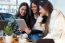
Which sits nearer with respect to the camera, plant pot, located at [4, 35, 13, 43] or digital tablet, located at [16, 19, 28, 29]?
plant pot, located at [4, 35, 13, 43]

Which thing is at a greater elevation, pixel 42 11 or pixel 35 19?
pixel 42 11

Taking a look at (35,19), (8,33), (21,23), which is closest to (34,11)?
(35,19)

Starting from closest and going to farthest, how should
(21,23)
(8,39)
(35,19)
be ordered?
(8,39) → (21,23) → (35,19)

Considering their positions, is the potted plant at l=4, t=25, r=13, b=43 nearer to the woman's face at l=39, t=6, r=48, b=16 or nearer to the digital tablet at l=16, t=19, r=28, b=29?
the digital tablet at l=16, t=19, r=28, b=29

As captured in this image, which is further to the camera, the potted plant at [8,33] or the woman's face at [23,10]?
the woman's face at [23,10]

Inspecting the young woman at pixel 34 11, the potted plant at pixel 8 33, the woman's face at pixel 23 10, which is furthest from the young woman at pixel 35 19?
the potted plant at pixel 8 33

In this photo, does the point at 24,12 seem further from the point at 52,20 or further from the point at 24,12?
the point at 52,20

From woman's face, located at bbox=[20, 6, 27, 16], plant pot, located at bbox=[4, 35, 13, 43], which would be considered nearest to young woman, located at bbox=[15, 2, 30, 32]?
woman's face, located at bbox=[20, 6, 27, 16]

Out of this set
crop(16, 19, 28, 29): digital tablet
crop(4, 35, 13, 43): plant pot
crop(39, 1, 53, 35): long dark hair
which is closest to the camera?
crop(4, 35, 13, 43): plant pot

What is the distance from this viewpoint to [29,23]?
2.60 metres

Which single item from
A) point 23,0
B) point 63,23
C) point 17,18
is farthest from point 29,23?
point 63,23

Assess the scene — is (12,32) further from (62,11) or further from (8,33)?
(62,11)

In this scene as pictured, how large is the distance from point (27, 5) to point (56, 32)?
2.03 ft

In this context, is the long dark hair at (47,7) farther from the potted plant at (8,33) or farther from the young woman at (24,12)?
the potted plant at (8,33)
